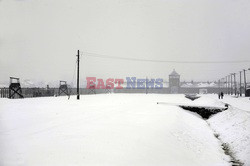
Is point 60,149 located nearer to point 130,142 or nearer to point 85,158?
point 85,158

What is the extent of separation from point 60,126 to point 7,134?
2.40m

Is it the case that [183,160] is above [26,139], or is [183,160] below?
below

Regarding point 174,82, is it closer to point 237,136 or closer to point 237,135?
point 237,135

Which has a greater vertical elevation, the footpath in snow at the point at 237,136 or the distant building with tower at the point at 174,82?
the distant building with tower at the point at 174,82

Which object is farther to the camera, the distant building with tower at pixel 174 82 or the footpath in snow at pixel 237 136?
the distant building with tower at pixel 174 82

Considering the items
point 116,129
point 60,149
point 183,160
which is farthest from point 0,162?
point 183,160

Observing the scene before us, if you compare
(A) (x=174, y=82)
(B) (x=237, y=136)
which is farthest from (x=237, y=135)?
(A) (x=174, y=82)

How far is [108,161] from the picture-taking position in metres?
6.45

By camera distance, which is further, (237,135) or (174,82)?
(174,82)

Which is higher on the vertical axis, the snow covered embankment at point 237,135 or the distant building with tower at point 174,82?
the distant building with tower at point 174,82

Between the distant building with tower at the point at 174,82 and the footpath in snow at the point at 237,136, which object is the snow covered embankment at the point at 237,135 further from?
the distant building with tower at the point at 174,82

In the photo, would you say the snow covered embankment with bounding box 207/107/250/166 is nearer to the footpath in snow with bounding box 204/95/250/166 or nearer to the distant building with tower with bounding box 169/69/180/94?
the footpath in snow with bounding box 204/95/250/166

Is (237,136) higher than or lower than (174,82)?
lower

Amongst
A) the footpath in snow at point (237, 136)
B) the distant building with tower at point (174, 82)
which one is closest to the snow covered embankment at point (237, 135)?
the footpath in snow at point (237, 136)
